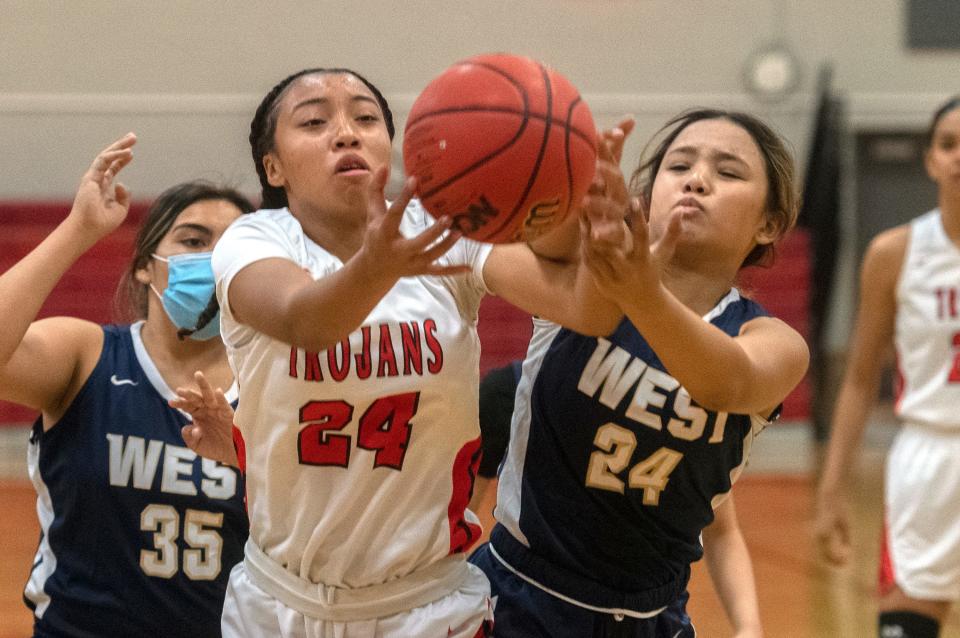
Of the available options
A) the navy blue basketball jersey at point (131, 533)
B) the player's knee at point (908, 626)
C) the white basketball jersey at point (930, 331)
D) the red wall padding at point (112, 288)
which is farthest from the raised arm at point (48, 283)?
the red wall padding at point (112, 288)

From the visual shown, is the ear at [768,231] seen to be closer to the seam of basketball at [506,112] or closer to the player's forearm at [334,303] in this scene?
the seam of basketball at [506,112]

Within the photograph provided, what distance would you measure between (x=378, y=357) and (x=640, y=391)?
55cm

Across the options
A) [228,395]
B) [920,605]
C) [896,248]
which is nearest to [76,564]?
[228,395]

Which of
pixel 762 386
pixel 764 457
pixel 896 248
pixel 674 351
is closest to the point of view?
pixel 674 351

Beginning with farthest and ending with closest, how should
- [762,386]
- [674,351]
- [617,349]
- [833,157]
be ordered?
[833,157], [617,349], [762,386], [674,351]

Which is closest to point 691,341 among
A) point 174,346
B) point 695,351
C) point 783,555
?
point 695,351

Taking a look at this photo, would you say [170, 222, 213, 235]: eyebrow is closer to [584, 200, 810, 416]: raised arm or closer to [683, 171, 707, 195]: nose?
[683, 171, 707, 195]: nose

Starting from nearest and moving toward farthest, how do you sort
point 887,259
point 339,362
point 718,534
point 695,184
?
1. point 339,362
2. point 695,184
3. point 718,534
4. point 887,259

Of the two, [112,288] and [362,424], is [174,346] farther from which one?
[112,288]

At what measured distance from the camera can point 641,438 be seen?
8.44 feet

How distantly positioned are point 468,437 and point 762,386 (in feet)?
1.82

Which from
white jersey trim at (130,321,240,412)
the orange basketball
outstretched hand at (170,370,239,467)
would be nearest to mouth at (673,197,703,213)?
the orange basketball

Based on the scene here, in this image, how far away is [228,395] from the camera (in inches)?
122

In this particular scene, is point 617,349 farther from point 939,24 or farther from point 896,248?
point 939,24
